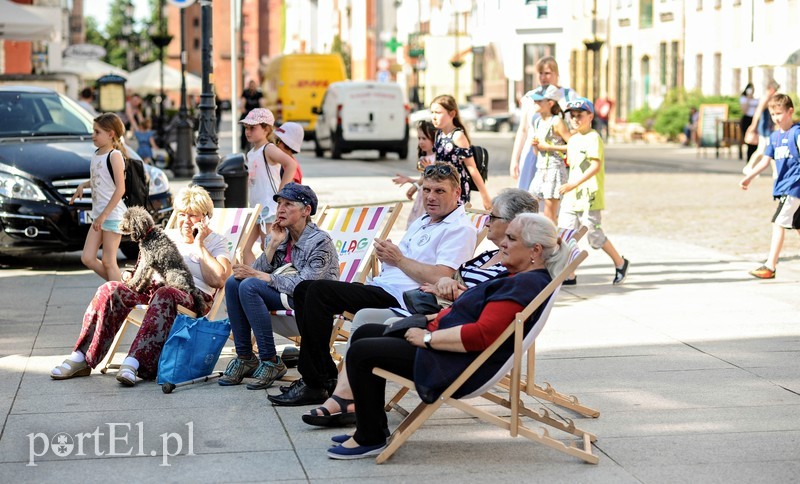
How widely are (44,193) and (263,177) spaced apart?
3.29 meters

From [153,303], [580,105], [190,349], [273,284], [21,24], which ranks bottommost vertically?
[190,349]

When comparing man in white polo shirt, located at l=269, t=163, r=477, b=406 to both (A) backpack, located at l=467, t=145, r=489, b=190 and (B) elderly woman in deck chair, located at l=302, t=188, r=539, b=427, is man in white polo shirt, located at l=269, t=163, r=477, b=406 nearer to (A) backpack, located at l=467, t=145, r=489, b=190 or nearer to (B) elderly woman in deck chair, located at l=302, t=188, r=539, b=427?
(B) elderly woman in deck chair, located at l=302, t=188, r=539, b=427

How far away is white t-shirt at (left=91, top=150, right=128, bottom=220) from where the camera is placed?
1009 cm

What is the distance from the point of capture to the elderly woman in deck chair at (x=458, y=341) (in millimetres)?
5828

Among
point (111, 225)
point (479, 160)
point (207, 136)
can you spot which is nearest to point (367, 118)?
point (207, 136)

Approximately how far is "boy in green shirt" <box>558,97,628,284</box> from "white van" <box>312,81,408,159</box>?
21.3m

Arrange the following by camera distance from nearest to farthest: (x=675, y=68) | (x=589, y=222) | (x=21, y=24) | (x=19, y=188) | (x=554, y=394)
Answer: (x=554, y=394) < (x=589, y=222) < (x=19, y=188) < (x=21, y=24) < (x=675, y=68)

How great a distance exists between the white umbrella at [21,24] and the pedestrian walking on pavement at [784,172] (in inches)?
644

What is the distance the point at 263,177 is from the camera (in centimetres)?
1015

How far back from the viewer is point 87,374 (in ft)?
25.6

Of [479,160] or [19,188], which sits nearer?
[479,160]

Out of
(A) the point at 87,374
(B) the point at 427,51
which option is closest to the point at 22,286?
(A) the point at 87,374

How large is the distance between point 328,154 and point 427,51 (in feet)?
161

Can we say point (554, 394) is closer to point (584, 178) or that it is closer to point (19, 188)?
point (584, 178)
